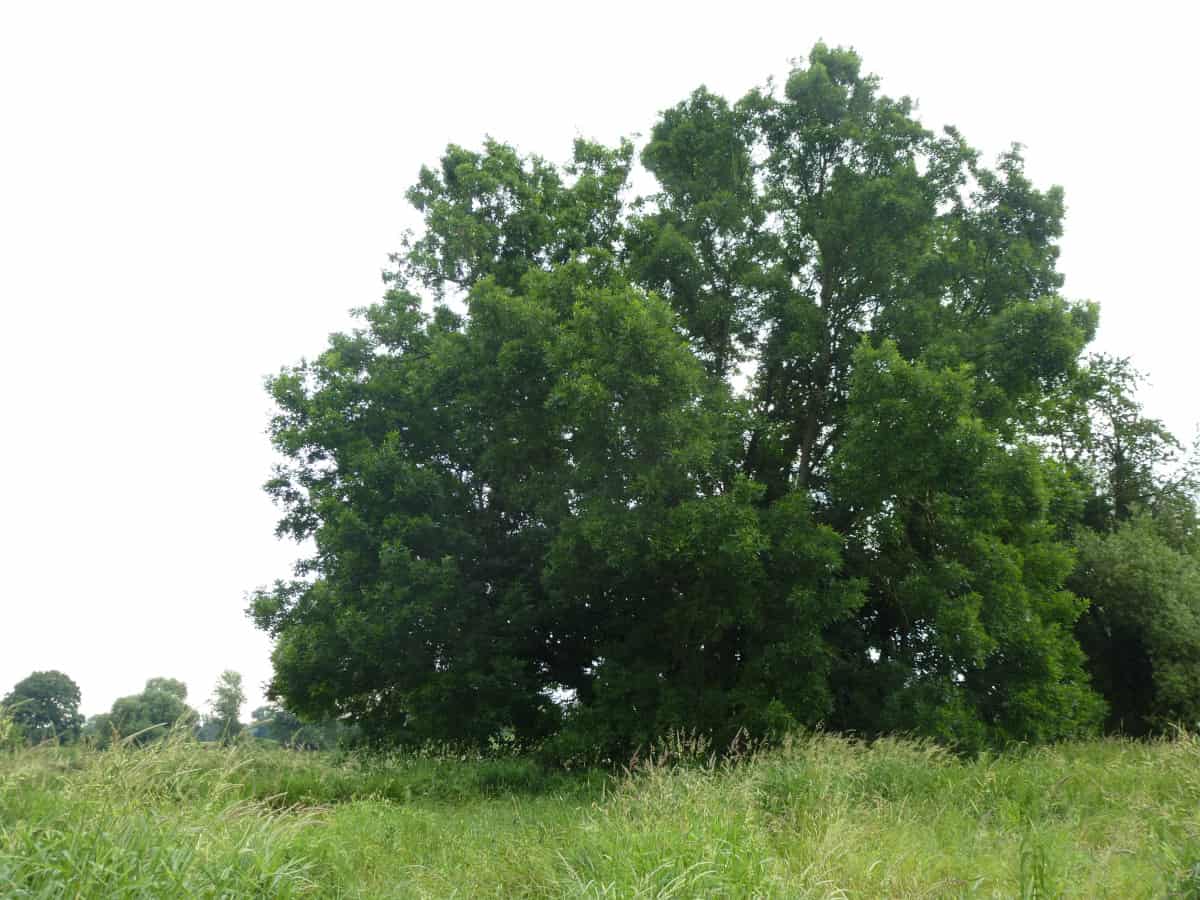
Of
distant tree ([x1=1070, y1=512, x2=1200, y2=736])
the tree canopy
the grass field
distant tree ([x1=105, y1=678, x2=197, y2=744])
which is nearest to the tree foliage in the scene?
distant tree ([x1=105, y1=678, x2=197, y2=744])

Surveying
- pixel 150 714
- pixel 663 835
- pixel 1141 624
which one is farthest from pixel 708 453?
pixel 150 714

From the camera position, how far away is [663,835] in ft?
17.2

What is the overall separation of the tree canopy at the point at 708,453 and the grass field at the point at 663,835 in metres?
4.27

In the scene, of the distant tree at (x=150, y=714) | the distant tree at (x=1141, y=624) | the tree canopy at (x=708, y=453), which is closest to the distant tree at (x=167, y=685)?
the distant tree at (x=150, y=714)

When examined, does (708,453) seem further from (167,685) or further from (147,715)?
(167,685)

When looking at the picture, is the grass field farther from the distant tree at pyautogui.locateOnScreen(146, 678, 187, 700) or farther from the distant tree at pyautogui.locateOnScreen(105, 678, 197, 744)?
the distant tree at pyautogui.locateOnScreen(146, 678, 187, 700)

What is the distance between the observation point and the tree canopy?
12766 mm

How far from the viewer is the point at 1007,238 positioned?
1544cm

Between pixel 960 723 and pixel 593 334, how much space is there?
843 cm

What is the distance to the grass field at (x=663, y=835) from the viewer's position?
14.4ft

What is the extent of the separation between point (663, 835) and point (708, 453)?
7.68m

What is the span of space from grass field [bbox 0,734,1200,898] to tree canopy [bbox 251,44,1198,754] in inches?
168

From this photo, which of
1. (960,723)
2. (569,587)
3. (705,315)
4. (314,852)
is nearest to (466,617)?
(569,587)

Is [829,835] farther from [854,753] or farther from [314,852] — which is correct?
[854,753]
